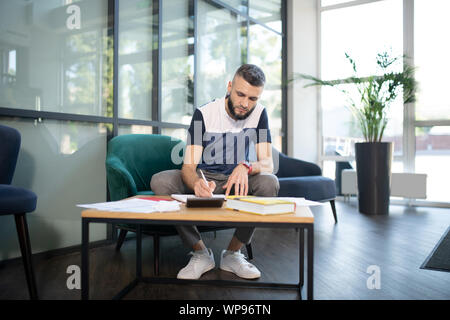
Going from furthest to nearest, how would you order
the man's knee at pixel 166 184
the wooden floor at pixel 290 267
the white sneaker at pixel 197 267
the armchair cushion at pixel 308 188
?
the armchair cushion at pixel 308 188 < the man's knee at pixel 166 184 < the white sneaker at pixel 197 267 < the wooden floor at pixel 290 267

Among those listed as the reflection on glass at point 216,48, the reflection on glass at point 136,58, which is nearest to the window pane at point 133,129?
the reflection on glass at point 136,58

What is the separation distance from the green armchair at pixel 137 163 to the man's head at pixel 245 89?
26.6 inches

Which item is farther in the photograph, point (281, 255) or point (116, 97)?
point (116, 97)

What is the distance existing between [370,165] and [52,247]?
327cm

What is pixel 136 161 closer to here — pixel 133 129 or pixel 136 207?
pixel 133 129

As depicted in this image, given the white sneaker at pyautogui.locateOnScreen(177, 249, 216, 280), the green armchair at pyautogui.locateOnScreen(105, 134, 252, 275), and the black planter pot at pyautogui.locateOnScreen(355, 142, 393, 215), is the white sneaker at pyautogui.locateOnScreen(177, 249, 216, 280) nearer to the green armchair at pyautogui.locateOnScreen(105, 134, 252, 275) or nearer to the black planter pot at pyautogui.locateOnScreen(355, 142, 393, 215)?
the green armchair at pyautogui.locateOnScreen(105, 134, 252, 275)

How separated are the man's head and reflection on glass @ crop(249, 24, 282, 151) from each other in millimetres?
2566

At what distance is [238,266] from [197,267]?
22cm

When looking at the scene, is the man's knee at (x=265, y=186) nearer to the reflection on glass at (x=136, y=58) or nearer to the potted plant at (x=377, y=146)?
the reflection on glass at (x=136, y=58)

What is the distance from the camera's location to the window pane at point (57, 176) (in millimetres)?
2137

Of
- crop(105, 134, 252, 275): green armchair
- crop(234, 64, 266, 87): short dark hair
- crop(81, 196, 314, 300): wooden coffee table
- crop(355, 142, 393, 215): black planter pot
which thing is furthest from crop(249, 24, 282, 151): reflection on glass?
crop(81, 196, 314, 300): wooden coffee table

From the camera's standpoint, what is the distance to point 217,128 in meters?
2.11
